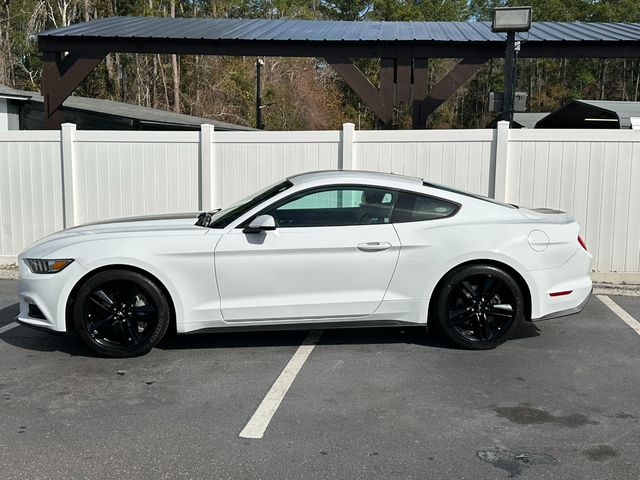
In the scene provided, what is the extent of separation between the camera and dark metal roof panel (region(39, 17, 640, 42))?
10.4 metres

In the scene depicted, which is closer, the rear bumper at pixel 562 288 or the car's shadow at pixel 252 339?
the rear bumper at pixel 562 288

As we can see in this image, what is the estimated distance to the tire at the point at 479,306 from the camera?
5191 millimetres

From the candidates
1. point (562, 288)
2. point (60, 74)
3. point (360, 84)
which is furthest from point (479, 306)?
point (60, 74)

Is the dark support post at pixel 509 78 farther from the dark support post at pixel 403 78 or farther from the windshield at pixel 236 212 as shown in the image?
the windshield at pixel 236 212

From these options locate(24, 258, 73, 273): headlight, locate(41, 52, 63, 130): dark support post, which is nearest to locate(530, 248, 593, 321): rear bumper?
locate(24, 258, 73, 273): headlight

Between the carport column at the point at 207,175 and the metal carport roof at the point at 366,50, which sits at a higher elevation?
the metal carport roof at the point at 366,50

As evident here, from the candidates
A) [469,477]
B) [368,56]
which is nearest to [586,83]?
[368,56]

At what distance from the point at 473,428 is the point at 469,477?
0.62m

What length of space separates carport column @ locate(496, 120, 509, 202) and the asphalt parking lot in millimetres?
2960

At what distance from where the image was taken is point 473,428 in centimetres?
384

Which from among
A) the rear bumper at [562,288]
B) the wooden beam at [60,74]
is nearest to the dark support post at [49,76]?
the wooden beam at [60,74]

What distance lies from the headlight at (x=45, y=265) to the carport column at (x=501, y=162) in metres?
5.65

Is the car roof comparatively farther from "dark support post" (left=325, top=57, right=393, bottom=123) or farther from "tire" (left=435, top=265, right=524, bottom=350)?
"dark support post" (left=325, top=57, right=393, bottom=123)

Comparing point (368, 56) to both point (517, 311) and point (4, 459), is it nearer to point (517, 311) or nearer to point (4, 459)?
point (517, 311)
